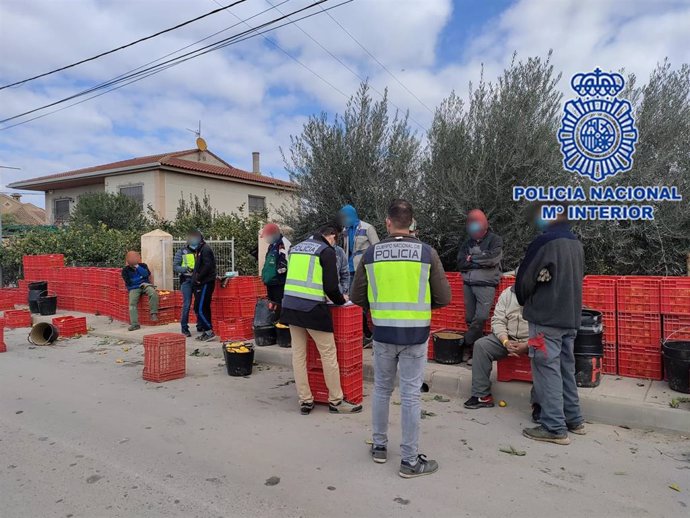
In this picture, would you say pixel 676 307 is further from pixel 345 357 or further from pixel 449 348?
pixel 345 357

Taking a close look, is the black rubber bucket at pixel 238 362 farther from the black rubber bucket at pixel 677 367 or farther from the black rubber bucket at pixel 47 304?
the black rubber bucket at pixel 47 304

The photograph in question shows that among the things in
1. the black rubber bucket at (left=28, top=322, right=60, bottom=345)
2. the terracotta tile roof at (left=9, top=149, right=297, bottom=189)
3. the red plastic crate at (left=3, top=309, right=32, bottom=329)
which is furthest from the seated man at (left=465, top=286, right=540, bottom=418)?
the terracotta tile roof at (left=9, top=149, right=297, bottom=189)

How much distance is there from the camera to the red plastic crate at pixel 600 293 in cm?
555

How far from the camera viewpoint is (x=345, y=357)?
527 centimetres

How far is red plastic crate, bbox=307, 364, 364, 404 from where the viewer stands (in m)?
5.29

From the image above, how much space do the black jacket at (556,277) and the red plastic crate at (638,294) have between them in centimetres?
157

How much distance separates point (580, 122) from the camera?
854cm

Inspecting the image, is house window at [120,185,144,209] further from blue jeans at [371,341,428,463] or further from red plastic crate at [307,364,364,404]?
blue jeans at [371,341,428,463]

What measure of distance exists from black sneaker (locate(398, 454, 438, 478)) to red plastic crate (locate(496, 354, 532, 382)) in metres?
1.96

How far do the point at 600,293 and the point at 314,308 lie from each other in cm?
326

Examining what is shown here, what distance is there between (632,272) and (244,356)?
6.65 metres

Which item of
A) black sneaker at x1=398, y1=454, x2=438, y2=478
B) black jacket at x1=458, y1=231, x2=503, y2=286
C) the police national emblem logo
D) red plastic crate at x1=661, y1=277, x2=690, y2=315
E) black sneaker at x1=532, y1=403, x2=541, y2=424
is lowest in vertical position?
black sneaker at x1=398, y1=454, x2=438, y2=478

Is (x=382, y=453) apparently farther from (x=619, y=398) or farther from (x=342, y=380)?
(x=619, y=398)

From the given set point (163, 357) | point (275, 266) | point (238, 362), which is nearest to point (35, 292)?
point (163, 357)
